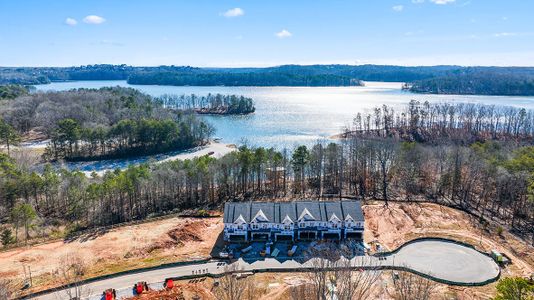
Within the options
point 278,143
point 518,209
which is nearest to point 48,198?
point 278,143

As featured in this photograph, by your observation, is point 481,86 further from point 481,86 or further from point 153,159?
point 153,159

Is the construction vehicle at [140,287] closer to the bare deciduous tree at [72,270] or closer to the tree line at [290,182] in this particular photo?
the bare deciduous tree at [72,270]

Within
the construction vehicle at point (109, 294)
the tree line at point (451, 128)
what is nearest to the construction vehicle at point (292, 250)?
the construction vehicle at point (109, 294)

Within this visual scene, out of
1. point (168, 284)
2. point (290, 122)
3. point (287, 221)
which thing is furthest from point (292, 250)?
point (290, 122)

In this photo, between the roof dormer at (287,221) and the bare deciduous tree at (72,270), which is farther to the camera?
the roof dormer at (287,221)

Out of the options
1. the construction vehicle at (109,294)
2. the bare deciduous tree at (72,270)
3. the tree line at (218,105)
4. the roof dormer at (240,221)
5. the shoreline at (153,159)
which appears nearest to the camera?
the construction vehicle at (109,294)

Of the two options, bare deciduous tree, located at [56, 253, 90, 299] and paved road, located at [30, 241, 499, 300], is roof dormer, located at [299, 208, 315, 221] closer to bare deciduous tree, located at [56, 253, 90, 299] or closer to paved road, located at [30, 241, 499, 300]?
paved road, located at [30, 241, 499, 300]

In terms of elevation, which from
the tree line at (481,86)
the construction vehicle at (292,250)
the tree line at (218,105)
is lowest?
the construction vehicle at (292,250)
